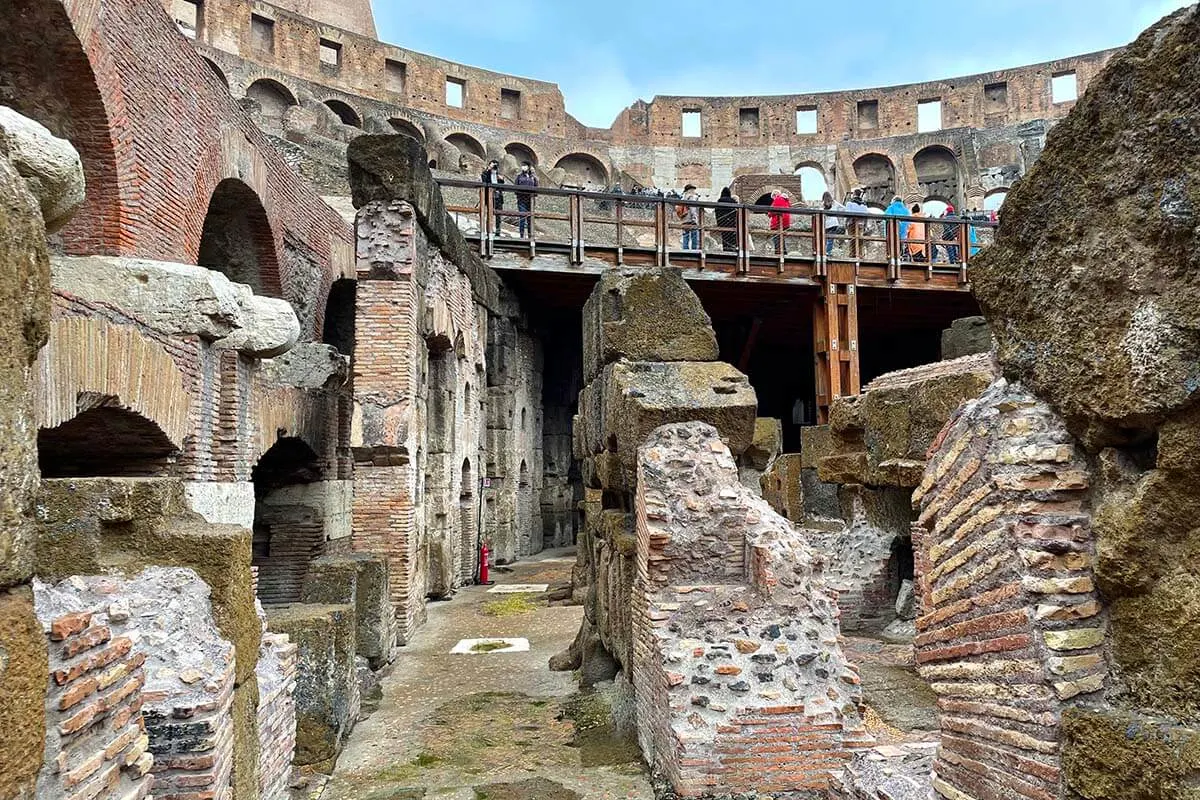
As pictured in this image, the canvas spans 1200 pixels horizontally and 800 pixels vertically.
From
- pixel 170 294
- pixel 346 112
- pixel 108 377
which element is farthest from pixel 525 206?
pixel 346 112

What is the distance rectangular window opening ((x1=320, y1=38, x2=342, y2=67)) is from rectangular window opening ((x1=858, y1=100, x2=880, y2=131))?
64.6 feet

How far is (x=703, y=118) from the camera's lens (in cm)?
3409

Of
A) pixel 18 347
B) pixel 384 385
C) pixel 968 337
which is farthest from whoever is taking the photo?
pixel 968 337

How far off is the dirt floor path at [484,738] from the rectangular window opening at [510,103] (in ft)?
91.6

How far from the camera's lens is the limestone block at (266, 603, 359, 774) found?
15.4 feet

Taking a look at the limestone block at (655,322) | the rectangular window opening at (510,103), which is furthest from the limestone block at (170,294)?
the rectangular window opening at (510,103)

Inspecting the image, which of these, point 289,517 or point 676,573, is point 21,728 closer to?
point 676,573

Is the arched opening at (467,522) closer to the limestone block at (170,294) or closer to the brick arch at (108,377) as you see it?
the limestone block at (170,294)

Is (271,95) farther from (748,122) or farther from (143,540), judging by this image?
(143,540)

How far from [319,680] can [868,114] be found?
111ft

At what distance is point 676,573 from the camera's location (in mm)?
4574

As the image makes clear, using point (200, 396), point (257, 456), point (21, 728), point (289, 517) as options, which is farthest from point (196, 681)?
point (289, 517)

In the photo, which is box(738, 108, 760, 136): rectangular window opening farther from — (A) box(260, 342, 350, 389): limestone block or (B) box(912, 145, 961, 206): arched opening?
(A) box(260, 342, 350, 389): limestone block

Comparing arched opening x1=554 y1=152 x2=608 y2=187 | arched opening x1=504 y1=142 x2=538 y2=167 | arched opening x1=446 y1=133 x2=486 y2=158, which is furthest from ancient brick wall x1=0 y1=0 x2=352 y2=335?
arched opening x1=554 y1=152 x2=608 y2=187
